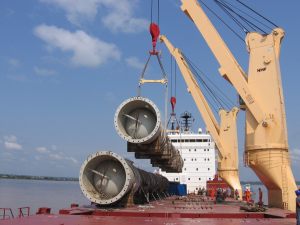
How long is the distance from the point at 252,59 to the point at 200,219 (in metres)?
9.51

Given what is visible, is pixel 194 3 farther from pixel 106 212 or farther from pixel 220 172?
pixel 220 172

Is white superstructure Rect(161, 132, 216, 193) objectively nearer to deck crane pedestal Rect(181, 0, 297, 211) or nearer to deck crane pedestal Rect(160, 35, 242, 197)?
deck crane pedestal Rect(160, 35, 242, 197)

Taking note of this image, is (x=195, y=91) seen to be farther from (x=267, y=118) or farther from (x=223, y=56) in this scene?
(x=267, y=118)

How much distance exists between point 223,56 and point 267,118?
460cm

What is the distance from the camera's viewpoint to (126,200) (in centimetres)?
1599

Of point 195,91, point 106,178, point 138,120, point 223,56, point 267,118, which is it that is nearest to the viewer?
point 106,178

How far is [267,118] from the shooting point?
59.4 ft

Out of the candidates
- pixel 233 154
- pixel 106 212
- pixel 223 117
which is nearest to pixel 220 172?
pixel 233 154

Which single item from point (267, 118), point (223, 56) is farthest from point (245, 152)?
point (223, 56)

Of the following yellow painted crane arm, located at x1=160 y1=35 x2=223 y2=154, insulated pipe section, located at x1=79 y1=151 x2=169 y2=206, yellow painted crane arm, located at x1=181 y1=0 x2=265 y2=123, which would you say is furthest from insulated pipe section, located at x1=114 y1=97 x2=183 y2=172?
yellow painted crane arm, located at x1=160 y1=35 x2=223 y2=154

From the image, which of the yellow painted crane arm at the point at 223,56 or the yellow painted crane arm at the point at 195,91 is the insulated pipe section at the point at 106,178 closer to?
the yellow painted crane arm at the point at 223,56

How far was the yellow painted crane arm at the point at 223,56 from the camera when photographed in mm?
18672

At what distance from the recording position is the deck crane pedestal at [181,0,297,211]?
1747 cm

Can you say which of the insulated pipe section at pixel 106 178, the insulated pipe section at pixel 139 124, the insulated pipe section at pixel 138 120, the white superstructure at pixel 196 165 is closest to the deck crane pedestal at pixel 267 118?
the insulated pipe section at pixel 139 124
